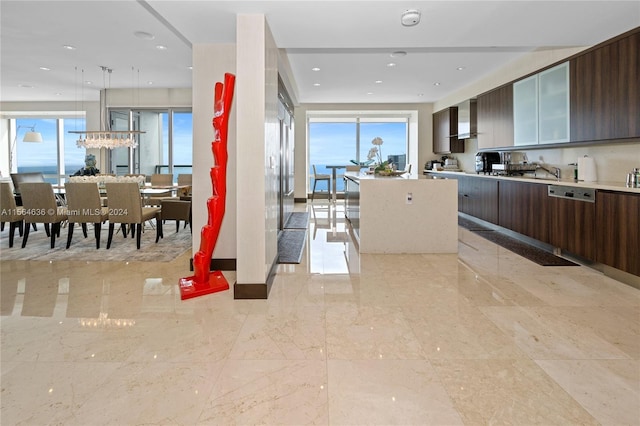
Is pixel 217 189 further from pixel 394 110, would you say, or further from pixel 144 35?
pixel 394 110

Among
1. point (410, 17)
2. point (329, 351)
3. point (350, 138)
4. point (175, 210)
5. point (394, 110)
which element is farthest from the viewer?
point (350, 138)

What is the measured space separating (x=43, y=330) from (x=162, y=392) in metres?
1.33

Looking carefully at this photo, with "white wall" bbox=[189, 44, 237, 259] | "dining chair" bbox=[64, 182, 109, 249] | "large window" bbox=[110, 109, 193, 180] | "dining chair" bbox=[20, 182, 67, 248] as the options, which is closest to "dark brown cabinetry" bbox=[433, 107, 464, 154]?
"large window" bbox=[110, 109, 193, 180]

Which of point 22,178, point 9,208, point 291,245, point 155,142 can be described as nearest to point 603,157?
point 291,245

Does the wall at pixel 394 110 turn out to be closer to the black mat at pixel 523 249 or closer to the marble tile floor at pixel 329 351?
the black mat at pixel 523 249

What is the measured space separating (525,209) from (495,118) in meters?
2.12

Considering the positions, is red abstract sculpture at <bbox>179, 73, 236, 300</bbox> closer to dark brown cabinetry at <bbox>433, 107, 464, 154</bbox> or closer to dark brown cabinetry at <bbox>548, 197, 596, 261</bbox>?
dark brown cabinetry at <bbox>548, 197, 596, 261</bbox>

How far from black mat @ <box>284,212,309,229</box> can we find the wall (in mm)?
2439

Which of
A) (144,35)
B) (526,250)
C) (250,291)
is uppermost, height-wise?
(144,35)

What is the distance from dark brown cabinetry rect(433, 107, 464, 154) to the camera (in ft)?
28.6

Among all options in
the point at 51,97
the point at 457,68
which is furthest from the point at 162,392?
the point at 51,97

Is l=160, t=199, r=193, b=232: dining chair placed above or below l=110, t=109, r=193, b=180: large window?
below

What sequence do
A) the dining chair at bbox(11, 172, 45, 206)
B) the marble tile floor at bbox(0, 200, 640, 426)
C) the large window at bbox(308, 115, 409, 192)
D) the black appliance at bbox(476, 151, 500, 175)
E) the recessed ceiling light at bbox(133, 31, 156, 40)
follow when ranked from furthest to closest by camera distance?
the large window at bbox(308, 115, 409, 192) → the dining chair at bbox(11, 172, 45, 206) → the black appliance at bbox(476, 151, 500, 175) → the recessed ceiling light at bbox(133, 31, 156, 40) → the marble tile floor at bbox(0, 200, 640, 426)

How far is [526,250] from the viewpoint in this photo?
490 centimetres
